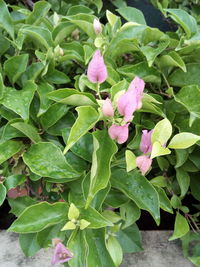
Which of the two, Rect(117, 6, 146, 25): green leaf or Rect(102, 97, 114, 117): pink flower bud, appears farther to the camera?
Rect(117, 6, 146, 25): green leaf

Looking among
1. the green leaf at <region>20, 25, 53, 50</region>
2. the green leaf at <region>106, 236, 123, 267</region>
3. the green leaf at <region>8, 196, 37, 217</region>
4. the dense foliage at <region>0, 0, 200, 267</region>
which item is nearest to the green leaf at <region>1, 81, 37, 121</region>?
the dense foliage at <region>0, 0, 200, 267</region>

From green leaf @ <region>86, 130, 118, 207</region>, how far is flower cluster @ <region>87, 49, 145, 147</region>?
25 mm

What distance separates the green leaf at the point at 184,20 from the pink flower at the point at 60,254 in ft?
1.67

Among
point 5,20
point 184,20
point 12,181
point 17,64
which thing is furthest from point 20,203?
point 184,20

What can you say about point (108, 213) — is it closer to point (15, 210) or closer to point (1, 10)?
point (15, 210)

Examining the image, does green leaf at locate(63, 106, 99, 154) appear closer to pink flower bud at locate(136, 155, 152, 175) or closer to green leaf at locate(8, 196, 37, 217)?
pink flower bud at locate(136, 155, 152, 175)

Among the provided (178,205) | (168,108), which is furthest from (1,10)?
(178,205)

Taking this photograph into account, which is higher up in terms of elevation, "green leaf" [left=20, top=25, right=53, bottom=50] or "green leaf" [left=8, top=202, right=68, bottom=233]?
"green leaf" [left=20, top=25, right=53, bottom=50]

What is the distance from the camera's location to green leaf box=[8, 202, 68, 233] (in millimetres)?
583

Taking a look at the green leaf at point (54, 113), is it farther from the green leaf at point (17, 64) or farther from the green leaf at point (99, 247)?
the green leaf at point (99, 247)

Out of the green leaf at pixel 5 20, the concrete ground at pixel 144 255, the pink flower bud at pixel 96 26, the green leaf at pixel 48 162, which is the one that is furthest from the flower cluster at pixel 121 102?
the concrete ground at pixel 144 255

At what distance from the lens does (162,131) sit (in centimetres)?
55

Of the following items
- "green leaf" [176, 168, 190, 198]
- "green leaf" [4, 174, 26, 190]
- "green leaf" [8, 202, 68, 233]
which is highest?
"green leaf" [8, 202, 68, 233]

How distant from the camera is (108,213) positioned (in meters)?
0.71
